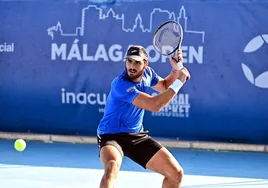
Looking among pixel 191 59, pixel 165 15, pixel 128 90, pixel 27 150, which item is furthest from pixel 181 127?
pixel 128 90

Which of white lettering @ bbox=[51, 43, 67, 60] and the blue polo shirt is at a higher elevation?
white lettering @ bbox=[51, 43, 67, 60]

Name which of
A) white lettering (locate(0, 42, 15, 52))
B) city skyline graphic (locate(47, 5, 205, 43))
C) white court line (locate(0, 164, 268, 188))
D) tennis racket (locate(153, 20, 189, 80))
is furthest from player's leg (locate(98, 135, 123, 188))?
white lettering (locate(0, 42, 15, 52))

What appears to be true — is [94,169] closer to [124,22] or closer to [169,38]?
[124,22]

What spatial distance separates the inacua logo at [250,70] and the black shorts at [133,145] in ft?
12.8

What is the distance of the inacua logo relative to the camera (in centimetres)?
912

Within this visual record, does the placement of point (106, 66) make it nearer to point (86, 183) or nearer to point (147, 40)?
point (147, 40)

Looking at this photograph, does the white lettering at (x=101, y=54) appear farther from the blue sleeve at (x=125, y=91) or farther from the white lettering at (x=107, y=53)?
the blue sleeve at (x=125, y=91)

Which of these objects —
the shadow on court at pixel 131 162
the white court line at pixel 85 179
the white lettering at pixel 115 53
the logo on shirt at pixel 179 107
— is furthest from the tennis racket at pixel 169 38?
the white lettering at pixel 115 53

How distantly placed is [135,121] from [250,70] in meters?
3.90

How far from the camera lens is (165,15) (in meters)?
9.41

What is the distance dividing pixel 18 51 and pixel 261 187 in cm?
477

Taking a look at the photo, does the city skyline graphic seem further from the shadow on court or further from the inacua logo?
the shadow on court

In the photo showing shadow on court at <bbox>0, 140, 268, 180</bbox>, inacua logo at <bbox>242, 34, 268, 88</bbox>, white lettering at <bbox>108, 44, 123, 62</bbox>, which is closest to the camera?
shadow on court at <bbox>0, 140, 268, 180</bbox>

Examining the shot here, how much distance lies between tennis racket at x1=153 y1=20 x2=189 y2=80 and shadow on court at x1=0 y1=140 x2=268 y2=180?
2.37 meters
